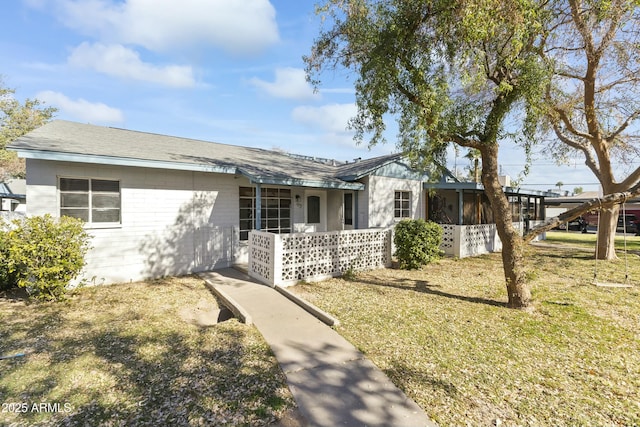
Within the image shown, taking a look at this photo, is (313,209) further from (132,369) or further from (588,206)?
(132,369)

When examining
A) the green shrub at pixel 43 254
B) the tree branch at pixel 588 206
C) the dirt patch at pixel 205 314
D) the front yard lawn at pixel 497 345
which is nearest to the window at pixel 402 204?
the front yard lawn at pixel 497 345

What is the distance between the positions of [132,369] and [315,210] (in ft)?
26.9

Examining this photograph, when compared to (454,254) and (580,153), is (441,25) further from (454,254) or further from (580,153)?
(580,153)

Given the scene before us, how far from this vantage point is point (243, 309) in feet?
17.7

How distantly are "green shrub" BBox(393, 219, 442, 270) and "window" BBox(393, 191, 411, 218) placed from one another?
2.91 metres

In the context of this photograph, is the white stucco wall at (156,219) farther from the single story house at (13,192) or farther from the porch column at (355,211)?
the single story house at (13,192)

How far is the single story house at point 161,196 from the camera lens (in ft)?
21.4

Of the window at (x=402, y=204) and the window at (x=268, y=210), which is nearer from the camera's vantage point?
the window at (x=268, y=210)

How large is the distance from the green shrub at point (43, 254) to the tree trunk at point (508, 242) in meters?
8.45

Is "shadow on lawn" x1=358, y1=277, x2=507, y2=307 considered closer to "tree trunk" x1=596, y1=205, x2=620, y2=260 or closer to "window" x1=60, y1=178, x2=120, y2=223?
"window" x1=60, y1=178, x2=120, y2=223

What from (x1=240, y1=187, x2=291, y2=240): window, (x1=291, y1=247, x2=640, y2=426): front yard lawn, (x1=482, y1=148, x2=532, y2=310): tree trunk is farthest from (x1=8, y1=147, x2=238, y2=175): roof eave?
(x1=482, y1=148, x2=532, y2=310): tree trunk

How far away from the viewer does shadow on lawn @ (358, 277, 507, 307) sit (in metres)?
6.21

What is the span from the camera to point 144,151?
25.3 feet

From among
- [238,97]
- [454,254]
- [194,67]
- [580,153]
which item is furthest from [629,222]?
[194,67]
